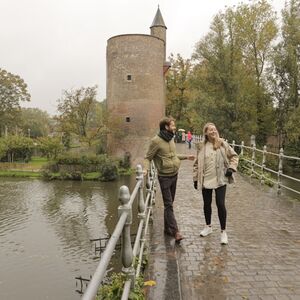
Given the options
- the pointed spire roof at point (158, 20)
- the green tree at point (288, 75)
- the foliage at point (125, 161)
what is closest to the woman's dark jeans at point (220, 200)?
the green tree at point (288, 75)

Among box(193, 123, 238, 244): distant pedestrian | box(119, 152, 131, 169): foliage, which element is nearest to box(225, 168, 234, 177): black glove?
box(193, 123, 238, 244): distant pedestrian

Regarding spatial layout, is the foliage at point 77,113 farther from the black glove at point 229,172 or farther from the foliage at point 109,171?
the black glove at point 229,172

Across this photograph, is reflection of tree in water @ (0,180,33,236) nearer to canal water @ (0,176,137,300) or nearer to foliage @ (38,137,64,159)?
canal water @ (0,176,137,300)

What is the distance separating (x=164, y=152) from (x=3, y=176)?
39842 mm

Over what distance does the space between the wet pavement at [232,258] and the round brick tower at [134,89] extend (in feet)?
97.2

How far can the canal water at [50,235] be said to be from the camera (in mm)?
13398

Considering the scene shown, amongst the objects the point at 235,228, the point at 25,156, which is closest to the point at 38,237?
the point at 235,228

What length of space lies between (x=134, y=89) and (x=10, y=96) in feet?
100

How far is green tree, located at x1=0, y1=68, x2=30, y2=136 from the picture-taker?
195ft

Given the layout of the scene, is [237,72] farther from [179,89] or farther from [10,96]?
[10,96]

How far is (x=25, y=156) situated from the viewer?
2114 inches

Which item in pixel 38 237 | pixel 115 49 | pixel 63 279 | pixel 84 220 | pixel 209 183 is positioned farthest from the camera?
pixel 115 49

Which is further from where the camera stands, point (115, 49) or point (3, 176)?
point (3, 176)

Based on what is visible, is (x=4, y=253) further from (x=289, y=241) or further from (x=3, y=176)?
(x=3, y=176)
